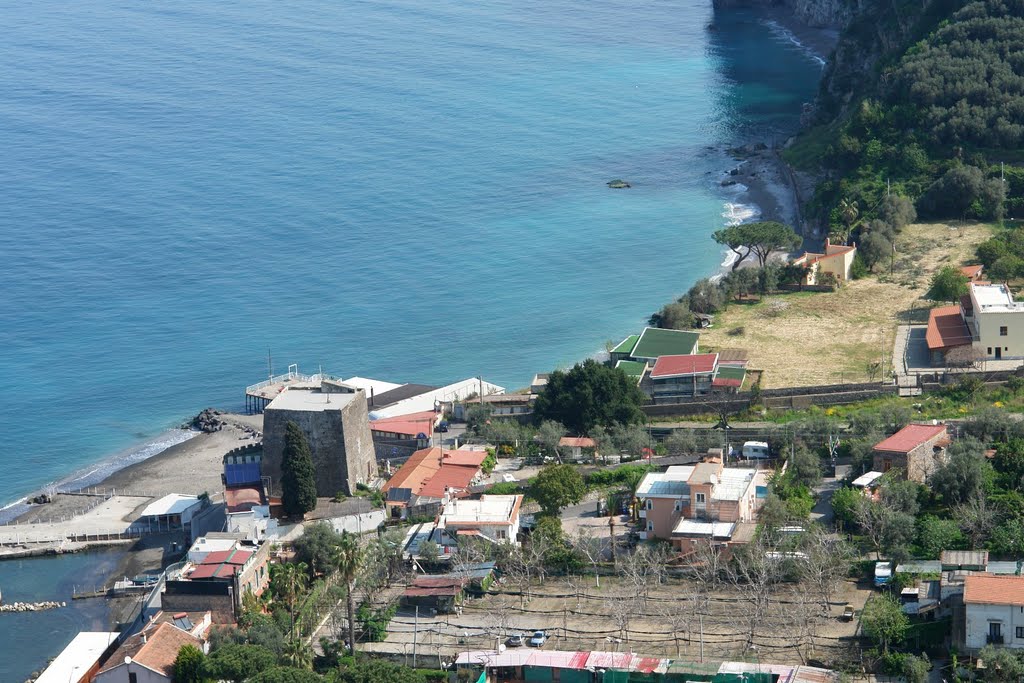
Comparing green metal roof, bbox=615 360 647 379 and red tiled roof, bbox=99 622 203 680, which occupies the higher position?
red tiled roof, bbox=99 622 203 680

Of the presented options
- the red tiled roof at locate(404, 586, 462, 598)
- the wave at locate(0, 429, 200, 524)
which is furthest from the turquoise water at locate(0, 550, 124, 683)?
the red tiled roof at locate(404, 586, 462, 598)

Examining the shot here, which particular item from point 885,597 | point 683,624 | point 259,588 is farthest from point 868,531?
point 259,588

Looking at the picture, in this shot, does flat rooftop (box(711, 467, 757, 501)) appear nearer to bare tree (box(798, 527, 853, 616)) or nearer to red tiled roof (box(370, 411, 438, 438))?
bare tree (box(798, 527, 853, 616))

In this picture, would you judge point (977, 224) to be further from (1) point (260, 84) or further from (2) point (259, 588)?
(1) point (260, 84)

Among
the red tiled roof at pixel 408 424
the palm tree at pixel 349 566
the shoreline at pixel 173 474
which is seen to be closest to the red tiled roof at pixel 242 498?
the shoreline at pixel 173 474

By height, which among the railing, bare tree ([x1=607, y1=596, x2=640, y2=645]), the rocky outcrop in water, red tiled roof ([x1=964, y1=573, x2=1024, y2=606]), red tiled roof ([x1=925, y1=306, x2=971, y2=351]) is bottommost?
the rocky outcrop in water

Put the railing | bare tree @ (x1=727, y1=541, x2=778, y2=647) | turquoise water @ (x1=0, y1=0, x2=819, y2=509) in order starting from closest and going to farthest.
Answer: bare tree @ (x1=727, y1=541, x2=778, y2=647) → the railing → turquoise water @ (x1=0, y1=0, x2=819, y2=509)

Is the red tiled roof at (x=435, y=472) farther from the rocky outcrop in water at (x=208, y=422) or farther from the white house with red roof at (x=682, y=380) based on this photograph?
the rocky outcrop in water at (x=208, y=422)

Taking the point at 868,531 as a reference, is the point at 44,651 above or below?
below

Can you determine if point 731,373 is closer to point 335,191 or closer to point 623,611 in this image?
point 623,611
